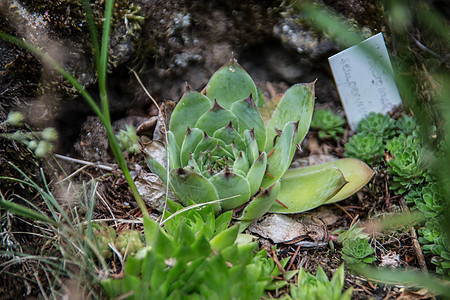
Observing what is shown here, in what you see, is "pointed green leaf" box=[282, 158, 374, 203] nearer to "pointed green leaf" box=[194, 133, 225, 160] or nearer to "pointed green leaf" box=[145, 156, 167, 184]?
"pointed green leaf" box=[194, 133, 225, 160]

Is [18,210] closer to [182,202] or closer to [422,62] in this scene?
[182,202]

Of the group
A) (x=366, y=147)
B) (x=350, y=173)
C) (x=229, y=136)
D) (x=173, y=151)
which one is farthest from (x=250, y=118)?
(x=366, y=147)

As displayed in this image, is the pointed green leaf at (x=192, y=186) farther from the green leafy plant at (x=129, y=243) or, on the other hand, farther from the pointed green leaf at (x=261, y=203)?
the green leafy plant at (x=129, y=243)

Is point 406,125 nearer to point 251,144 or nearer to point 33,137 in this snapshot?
point 251,144

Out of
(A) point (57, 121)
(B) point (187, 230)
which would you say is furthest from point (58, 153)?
(B) point (187, 230)

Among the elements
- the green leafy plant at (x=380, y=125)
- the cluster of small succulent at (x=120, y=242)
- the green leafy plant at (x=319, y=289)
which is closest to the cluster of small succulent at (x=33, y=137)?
the cluster of small succulent at (x=120, y=242)

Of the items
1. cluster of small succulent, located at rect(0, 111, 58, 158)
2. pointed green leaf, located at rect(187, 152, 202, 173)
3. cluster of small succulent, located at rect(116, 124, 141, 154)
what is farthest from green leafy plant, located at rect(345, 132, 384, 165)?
cluster of small succulent, located at rect(0, 111, 58, 158)
